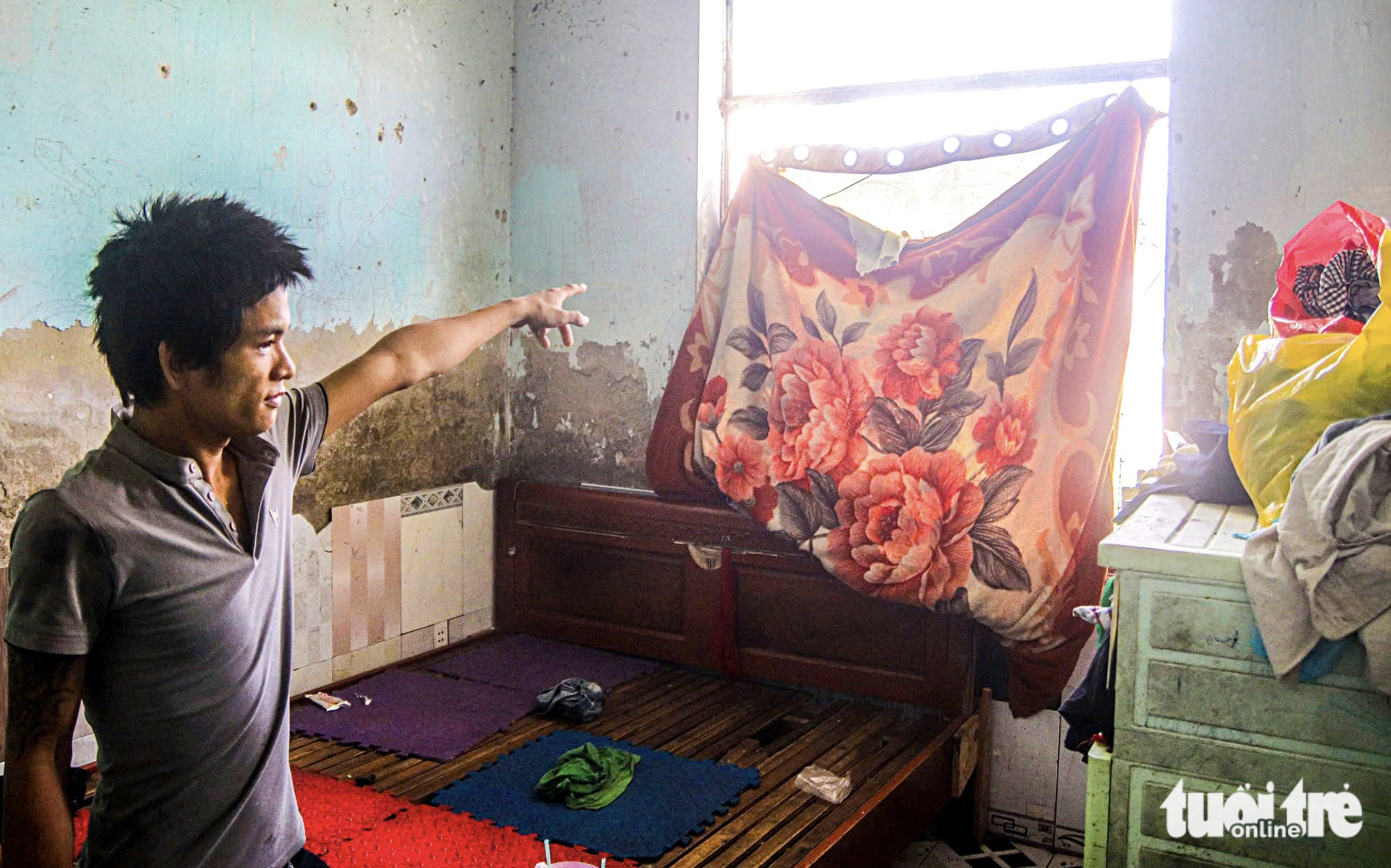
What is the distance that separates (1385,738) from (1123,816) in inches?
16.5

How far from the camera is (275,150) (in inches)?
113

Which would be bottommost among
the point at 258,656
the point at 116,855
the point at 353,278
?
the point at 116,855

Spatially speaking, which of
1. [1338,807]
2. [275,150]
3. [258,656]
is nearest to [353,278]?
[275,150]

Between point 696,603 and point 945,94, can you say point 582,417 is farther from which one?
point 945,94

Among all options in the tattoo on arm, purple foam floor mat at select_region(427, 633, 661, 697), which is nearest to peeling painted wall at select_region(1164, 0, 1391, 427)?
purple foam floor mat at select_region(427, 633, 661, 697)

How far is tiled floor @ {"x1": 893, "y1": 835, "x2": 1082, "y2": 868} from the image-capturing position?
112 inches

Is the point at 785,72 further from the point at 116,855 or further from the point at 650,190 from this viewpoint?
the point at 116,855

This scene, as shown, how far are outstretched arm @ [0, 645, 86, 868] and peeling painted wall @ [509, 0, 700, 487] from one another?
2402 millimetres

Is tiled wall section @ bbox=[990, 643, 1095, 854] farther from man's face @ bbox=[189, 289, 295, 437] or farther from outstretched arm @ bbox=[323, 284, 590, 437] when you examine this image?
man's face @ bbox=[189, 289, 295, 437]

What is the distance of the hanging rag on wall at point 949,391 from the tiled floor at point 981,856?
42 centimetres

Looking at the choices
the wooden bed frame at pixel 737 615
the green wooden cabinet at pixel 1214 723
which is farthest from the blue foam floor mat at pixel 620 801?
the green wooden cabinet at pixel 1214 723

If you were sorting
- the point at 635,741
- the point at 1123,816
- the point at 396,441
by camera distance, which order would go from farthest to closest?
the point at 396,441, the point at 635,741, the point at 1123,816

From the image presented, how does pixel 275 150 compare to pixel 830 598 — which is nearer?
pixel 275 150

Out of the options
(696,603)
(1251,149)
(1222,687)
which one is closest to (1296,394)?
(1222,687)
